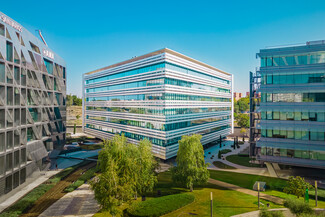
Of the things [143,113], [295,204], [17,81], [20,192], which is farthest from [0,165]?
[295,204]

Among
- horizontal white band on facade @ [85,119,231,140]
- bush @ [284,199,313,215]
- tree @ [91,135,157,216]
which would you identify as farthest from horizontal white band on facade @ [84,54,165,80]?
bush @ [284,199,313,215]

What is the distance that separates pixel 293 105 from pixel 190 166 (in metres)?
24.2

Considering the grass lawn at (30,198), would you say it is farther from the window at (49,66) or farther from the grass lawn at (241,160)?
the grass lawn at (241,160)

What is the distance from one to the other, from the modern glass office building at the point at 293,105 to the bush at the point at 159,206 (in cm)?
2282

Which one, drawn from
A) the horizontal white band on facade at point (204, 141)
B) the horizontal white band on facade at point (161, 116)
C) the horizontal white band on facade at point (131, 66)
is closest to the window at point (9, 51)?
the horizontal white band on facade at point (131, 66)

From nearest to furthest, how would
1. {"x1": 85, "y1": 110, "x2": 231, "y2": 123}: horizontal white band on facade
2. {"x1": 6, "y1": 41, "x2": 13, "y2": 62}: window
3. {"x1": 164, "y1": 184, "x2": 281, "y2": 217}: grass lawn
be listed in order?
{"x1": 164, "y1": 184, "x2": 281, "y2": 217}: grass lawn < {"x1": 6, "y1": 41, "x2": 13, "y2": 62}: window < {"x1": 85, "y1": 110, "x2": 231, "y2": 123}: horizontal white band on facade

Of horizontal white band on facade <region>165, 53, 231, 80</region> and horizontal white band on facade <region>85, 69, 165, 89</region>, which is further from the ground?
horizontal white band on facade <region>165, 53, 231, 80</region>

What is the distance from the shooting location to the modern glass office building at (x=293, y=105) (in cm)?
3684

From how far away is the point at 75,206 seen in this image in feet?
87.2

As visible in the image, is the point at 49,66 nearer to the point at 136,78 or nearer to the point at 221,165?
the point at 136,78

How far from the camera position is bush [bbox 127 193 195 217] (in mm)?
23578

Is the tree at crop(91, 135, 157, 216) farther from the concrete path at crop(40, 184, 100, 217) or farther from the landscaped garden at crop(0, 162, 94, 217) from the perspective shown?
the landscaped garden at crop(0, 162, 94, 217)

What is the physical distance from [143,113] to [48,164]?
23.5 metres

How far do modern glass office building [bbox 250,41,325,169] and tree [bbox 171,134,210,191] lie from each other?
57.7 ft
